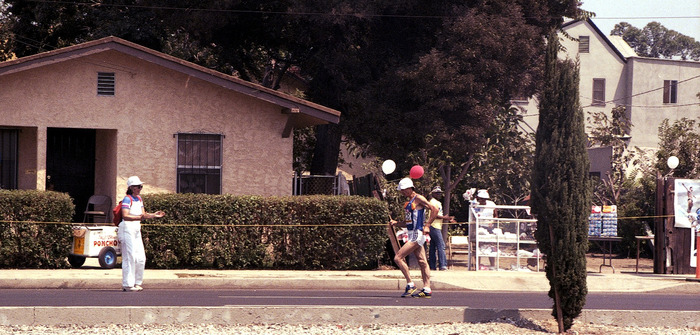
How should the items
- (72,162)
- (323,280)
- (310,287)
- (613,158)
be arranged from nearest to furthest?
1. (310,287)
2. (323,280)
3. (72,162)
4. (613,158)

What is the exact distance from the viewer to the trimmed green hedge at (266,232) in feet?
57.3

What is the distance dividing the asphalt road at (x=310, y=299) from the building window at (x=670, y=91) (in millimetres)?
34918

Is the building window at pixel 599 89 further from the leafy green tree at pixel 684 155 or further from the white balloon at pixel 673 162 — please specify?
the white balloon at pixel 673 162

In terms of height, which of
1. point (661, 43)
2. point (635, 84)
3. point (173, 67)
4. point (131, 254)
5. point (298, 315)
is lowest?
point (298, 315)

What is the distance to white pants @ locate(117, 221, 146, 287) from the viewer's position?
1390 cm

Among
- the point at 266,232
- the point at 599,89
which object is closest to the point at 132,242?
the point at 266,232

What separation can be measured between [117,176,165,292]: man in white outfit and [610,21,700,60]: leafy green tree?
84.6 metres

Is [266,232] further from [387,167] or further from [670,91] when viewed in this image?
[670,91]

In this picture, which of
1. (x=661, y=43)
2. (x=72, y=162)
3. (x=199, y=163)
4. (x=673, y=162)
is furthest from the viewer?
(x=661, y=43)

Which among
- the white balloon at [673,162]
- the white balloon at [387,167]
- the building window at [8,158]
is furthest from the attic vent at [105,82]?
the white balloon at [673,162]

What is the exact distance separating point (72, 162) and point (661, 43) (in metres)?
81.9

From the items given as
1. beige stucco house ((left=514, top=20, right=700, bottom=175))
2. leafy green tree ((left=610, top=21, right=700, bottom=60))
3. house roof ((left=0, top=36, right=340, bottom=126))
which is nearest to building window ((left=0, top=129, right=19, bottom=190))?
house roof ((left=0, top=36, right=340, bottom=126))

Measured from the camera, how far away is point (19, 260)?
16.6 meters

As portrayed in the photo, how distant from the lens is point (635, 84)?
4841 centimetres
